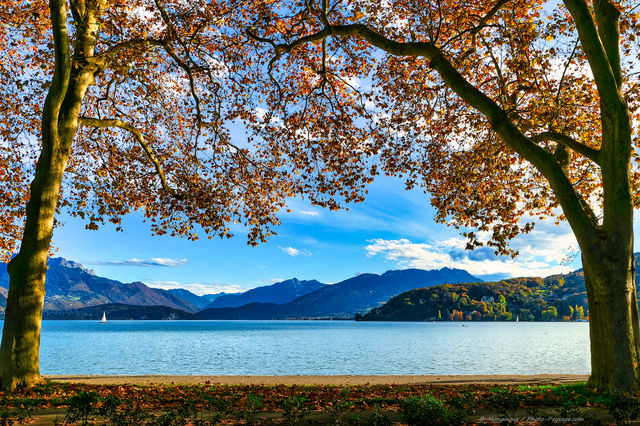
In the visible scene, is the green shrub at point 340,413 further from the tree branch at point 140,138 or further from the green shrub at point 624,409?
the tree branch at point 140,138

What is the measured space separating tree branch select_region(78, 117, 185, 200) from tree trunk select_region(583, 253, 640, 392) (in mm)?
15995

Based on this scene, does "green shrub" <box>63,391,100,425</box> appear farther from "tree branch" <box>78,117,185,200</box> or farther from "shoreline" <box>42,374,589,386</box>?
"shoreline" <box>42,374,589,386</box>

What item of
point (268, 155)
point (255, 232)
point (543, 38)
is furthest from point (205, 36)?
point (543, 38)

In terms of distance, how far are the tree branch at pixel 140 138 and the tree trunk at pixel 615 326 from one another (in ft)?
52.5

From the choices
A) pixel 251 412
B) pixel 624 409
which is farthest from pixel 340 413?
pixel 624 409

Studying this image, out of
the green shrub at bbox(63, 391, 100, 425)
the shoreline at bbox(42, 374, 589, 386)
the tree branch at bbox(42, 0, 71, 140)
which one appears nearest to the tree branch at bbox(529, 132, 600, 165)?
the shoreline at bbox(42, 374, 589, 386)

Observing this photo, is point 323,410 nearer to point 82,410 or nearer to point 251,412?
point 251,412

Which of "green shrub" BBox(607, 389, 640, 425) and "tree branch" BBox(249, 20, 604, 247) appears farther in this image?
"tree branch" BBox(249, 20, 604, 247)

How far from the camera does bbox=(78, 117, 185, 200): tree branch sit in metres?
16.3

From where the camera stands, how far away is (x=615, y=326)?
1067 cm

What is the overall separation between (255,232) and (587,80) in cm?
1466

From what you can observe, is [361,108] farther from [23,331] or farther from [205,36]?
[23,331]

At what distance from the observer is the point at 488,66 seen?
17141 millimetres

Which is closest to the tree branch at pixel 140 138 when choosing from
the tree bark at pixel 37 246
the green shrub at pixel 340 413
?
the tree bark at pixel 37 246
